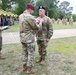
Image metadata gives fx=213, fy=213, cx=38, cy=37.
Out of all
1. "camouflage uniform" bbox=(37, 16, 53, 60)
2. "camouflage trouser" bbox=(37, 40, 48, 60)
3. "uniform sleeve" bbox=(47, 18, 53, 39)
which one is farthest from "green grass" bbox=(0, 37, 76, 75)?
"uniform sleeve" bbox=(47, 18, 53, 39)

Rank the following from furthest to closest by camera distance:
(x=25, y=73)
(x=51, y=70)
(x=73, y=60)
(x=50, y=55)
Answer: (x=50, y=55), (x=73, y=60), (x=51, y=70), (x=25, y=73)

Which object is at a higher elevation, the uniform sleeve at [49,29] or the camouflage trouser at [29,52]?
the uniform sleeve at [49,29]

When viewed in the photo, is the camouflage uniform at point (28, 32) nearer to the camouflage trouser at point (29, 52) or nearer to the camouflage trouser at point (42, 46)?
the camouflage trouser at point (29, 52)

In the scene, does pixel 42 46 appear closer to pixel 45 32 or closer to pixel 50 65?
pixel 45 32

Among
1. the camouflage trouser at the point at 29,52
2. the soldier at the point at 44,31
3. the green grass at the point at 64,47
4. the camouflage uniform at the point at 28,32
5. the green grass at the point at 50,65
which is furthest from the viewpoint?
the green grass at the point at 64,47

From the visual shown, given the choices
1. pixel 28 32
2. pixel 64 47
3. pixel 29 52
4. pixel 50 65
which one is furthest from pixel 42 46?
pixel 64 47

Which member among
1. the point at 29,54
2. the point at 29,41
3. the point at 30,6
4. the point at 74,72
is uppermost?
the point at 30,6

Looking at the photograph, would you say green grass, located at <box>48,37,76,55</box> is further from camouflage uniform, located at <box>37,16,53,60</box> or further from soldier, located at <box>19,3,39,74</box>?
soldier, located at <box>19,3,39,74</box>

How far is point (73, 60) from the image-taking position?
25.3 feet

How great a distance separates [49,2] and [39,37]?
2771 inches

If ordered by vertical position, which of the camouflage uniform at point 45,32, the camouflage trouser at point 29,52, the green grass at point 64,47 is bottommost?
the green grass at point 64,47

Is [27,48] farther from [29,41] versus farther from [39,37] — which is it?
[39,37]

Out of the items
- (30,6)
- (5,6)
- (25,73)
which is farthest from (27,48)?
(5,6)

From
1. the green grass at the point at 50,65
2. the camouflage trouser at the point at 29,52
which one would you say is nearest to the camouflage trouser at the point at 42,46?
→ the green grass at the point at 50,65
